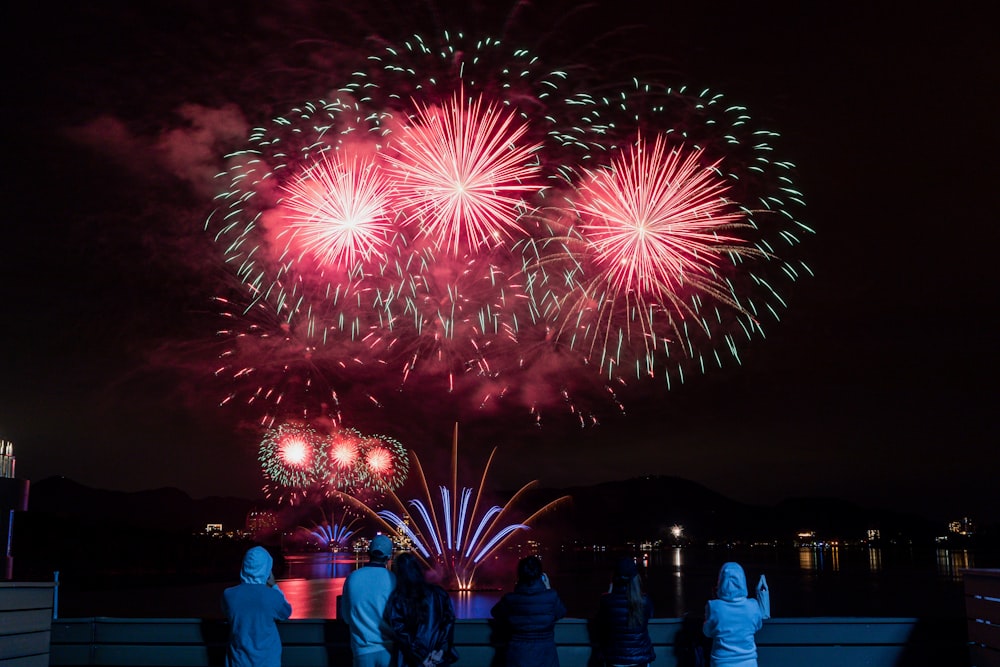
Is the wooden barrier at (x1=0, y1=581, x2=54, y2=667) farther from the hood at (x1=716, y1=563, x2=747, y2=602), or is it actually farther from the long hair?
the hood at (x1=716, y1=563, x2=747, y2=602)

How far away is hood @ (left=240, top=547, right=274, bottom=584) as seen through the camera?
24.6ft

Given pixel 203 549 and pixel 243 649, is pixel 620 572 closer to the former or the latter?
pixel 243 649

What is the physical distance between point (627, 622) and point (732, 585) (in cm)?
96

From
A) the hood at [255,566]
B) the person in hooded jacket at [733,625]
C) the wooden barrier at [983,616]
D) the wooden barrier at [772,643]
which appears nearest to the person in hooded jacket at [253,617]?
the hood at [255,566]

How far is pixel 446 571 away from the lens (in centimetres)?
5422

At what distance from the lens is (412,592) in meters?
7.16

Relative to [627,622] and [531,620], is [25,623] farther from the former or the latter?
[627,622]

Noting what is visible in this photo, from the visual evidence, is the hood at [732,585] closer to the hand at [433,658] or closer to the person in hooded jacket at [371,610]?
the hand at [433,658]

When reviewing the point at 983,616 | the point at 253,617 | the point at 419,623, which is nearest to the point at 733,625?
the point at 983,616

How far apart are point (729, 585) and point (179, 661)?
5294 mm

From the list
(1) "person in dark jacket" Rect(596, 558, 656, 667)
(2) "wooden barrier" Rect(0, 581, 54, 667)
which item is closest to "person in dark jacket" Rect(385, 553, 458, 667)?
(1) "person in dark jacket" Rect(596, 558, 656, 667)

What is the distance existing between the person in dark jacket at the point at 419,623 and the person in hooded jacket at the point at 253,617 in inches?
40.9

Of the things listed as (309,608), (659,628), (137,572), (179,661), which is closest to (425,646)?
(659,628)

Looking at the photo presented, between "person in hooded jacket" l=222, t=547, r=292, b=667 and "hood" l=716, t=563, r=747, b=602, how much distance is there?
12.2ft
